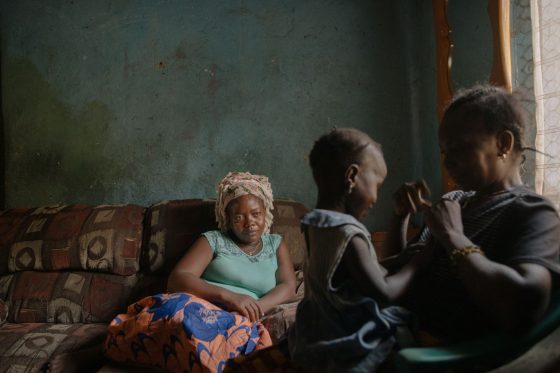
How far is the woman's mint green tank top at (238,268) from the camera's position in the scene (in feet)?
8.10

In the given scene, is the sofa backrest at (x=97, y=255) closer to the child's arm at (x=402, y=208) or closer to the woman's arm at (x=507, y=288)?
the child's arm at (x=402, y=208)

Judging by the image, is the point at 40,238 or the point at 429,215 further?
the point at 40,238

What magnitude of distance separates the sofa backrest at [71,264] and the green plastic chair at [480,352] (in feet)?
7.01

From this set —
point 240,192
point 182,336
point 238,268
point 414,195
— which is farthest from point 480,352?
point 240,192

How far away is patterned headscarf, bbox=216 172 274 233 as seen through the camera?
261 cm

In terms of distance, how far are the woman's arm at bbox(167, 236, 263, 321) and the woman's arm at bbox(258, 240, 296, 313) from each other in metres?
0.10

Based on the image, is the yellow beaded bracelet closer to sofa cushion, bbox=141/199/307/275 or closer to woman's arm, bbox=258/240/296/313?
woman's arm, bbox=258/240/296/313

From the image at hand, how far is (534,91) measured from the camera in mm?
2111

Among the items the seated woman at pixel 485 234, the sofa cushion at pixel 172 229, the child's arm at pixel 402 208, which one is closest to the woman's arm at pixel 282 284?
the sofa cushion at pixel 172 229

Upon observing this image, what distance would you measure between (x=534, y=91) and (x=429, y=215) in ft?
4.41

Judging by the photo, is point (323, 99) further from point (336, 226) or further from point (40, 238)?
point (336, 226)

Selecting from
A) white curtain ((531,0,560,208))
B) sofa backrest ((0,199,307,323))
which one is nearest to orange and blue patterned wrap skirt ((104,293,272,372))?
sofa backrest ((0,199,307,323))

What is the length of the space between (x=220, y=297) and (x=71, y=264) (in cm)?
107

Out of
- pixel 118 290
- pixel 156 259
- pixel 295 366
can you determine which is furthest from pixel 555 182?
pixel 118 290
